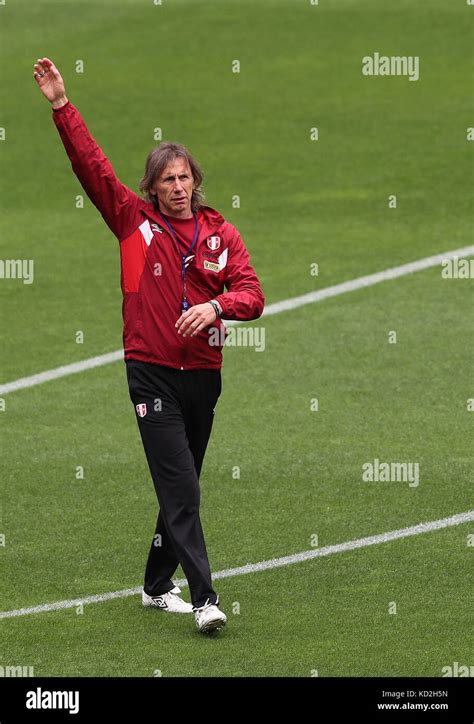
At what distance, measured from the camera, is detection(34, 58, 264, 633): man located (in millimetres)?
8453

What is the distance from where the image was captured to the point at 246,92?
24.9 meters

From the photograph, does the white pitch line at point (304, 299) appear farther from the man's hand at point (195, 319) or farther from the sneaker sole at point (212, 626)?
the man's hand at point (195, 319)

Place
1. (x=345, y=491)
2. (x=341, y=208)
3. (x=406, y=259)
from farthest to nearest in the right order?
(x=341, y=208)
(x=406, y=259)
(x=345, y=491)

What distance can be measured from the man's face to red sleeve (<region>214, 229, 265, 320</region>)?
345 mm

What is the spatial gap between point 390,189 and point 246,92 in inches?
205

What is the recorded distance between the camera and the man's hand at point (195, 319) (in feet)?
26.4

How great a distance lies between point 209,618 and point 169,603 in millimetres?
617

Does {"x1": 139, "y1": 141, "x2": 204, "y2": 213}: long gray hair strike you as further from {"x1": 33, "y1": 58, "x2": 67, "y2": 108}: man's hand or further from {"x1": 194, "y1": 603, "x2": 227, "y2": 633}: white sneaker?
{"x1": 194, "y1": 603, "x2": 227, "y2": 633}: white sneaker

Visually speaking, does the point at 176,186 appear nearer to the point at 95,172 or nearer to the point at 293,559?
the point at 95,172

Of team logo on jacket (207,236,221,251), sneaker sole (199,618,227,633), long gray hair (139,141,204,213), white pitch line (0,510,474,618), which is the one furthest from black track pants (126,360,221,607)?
long gray hair (139,141,204,213)

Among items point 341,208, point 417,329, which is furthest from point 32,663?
point 341,208

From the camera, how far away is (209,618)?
836 cm

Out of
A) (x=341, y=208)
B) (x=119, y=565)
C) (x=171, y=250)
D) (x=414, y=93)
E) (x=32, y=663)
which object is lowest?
(x=32, y=663)

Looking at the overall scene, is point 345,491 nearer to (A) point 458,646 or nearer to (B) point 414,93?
(A) point 458,646
